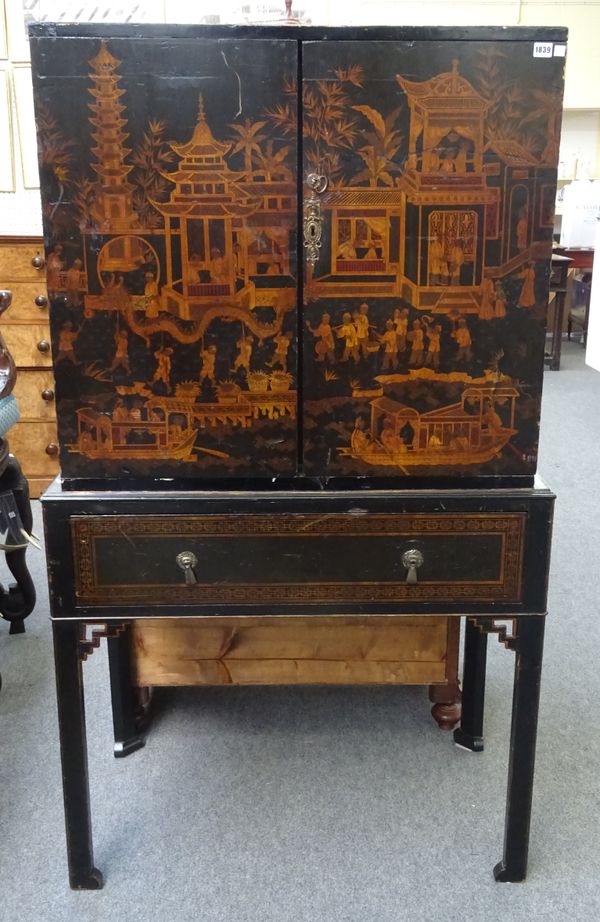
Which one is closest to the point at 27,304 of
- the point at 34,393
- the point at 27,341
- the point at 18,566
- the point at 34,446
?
the point at 27,341

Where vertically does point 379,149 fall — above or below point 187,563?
above

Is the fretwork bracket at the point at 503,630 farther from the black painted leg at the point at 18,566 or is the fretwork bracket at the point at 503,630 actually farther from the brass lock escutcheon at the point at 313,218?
the black painted leg at the point at 18,566

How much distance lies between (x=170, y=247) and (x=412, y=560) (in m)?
0.64

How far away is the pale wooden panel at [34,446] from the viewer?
3568mm

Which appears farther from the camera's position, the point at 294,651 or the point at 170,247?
the point at 294,651

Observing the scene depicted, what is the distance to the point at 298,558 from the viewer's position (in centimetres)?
150

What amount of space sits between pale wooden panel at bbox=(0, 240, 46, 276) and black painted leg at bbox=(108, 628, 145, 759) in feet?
5.98

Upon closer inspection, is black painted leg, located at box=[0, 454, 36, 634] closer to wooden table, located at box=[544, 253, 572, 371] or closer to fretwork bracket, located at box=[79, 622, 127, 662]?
fretwork bracket, located at box=[79, 622, 127, 662]

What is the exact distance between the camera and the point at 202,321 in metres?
1.41

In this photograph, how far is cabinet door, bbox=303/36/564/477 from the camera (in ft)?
4.33

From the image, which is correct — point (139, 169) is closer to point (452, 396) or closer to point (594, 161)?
point (452, 396)

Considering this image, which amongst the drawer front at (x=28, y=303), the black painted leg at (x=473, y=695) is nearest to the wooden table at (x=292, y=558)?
the black painted leg at (x=473, y=695)

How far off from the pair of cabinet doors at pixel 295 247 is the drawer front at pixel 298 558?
87mm

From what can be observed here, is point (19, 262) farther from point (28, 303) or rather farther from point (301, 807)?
point (301, 807)
